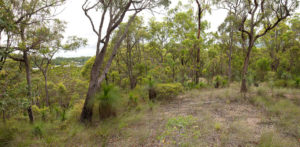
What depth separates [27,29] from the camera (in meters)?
7.10

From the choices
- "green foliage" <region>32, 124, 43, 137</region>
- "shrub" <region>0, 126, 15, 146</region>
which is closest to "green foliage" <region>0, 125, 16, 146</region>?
"shrub" <region>0, 126, 15, 146</region>

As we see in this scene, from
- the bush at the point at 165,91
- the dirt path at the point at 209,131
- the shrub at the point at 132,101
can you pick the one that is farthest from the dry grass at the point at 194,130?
the bush at the point at 165,91

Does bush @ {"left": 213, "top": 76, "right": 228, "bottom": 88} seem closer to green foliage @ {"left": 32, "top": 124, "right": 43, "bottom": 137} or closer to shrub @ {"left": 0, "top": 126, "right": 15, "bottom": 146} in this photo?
green foliage @ {"left": 32, "top": 124, "right": 43, "bottom": 137}

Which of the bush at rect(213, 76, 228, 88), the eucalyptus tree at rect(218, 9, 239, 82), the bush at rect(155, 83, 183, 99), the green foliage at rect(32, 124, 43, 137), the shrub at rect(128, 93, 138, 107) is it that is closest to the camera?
the green foliage at rect(32, 124, 43, 137)

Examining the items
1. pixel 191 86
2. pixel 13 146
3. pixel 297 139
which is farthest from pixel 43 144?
pixel 191 86

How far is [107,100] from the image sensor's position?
5496 mm

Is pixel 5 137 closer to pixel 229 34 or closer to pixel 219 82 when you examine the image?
pixel 219 82

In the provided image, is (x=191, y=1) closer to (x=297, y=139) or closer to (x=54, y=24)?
(x=54, y=24)

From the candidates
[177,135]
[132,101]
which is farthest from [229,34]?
[177,135]

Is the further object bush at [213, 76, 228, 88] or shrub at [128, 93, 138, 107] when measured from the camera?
bush at [213, 76, 228, 88]

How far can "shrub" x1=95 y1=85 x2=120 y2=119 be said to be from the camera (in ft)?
18.0

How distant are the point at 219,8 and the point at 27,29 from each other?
11468mm

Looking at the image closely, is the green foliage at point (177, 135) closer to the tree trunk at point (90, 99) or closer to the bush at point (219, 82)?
the tree trunk at point (90, 99)

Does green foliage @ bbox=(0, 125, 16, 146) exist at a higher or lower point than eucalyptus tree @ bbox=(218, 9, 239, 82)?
lower
